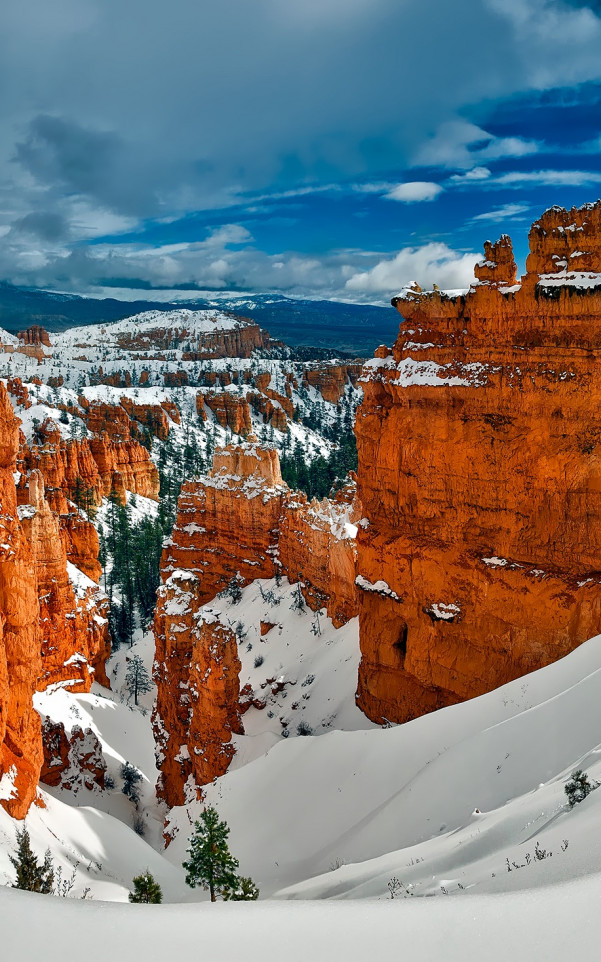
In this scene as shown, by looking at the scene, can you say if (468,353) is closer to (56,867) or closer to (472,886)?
(472,886)

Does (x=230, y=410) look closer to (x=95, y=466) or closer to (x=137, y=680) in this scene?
(x=95, y=466)

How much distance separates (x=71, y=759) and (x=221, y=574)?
17.4 m

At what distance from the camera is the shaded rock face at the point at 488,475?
13.0m

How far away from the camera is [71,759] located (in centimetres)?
1969

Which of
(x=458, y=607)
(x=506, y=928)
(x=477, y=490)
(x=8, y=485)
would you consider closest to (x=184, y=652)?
(x=8, y=485)

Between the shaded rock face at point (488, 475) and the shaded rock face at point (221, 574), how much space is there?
535cm

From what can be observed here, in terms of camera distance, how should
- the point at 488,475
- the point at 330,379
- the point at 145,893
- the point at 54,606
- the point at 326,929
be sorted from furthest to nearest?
1. the point at 330,379
2. the point at 54,606
3. the point at 488,475
4. the point at 145,893
5. the point at 326,929

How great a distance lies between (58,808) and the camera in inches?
565

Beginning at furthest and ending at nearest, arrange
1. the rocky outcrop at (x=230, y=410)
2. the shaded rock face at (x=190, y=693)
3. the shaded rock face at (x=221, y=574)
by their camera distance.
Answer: the rocky outcrop at (x=230, y=410) → the shaded rock face at (x=221, y=574) → the shaded rock face at (x=190, y=693)

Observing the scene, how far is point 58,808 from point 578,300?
52.3 ft

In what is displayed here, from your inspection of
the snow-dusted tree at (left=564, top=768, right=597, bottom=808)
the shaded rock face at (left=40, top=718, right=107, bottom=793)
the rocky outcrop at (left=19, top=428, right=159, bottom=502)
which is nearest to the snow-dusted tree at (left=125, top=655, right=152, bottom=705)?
the shaded rock face at (left=40, top=718, right=107, bottom=793)

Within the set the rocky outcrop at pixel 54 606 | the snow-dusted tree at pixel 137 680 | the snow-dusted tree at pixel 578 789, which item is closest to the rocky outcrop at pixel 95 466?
the snow-dusted tree at pixel 137 680

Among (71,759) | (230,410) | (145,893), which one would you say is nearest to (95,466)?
(71,759)

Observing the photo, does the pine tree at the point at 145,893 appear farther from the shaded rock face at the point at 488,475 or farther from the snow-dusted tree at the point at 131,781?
the snow-dusted tree at the point at 131,781
